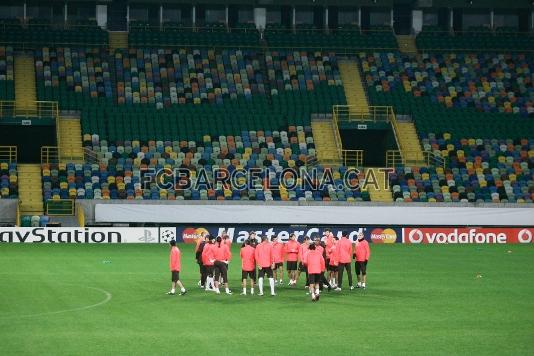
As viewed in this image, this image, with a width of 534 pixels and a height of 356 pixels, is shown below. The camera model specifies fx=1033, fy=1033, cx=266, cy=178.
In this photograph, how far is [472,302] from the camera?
100 ft

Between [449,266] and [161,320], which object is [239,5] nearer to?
[449,266]

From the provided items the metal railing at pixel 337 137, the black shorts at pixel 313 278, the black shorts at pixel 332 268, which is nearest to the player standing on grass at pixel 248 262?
the black shorts at pixel 313 278

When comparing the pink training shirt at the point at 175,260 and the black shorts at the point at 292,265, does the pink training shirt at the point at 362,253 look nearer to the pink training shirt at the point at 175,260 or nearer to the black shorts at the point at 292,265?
the black shorts at the point at 292,265

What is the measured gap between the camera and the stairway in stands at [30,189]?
58.9 meters

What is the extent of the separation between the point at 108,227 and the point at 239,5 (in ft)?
88.3

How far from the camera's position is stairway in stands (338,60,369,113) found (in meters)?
71.3

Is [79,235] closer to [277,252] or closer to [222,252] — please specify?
[277,252]

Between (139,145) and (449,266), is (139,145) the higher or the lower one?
the higher one

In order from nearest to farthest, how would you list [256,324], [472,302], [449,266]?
[256,324]
[472,302]
[449,266]

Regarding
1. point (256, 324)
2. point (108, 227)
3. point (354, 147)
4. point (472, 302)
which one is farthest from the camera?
point (354, 147)

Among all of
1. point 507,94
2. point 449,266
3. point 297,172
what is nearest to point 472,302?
point 449,266

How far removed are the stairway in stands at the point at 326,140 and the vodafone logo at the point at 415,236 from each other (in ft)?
27.1

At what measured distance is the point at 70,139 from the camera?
6456 centimetres

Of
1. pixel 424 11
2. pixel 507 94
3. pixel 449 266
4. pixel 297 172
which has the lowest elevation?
pixel 449 266
